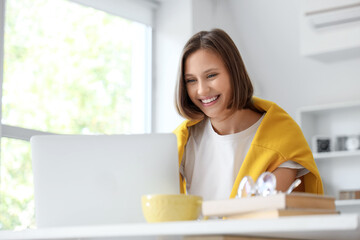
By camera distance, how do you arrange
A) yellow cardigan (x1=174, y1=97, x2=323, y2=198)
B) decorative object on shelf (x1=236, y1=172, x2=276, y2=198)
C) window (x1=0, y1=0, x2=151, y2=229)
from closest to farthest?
decorative object on shelf (x1=236, y1=172, x2=276, y2=198) → yellow cardigan (x1=174, y1=97, x2=323, y2=198) → window (x1=0, y1=0, x2=151, y2=229)

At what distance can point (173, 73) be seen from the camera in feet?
13.9

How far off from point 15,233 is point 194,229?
45cm

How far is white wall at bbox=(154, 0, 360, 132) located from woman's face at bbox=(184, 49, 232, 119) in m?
2.08

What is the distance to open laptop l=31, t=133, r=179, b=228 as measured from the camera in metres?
1.41

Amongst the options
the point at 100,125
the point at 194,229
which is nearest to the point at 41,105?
the point at 100,125

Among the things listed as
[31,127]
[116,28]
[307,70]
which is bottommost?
[31,127]

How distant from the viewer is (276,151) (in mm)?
1863

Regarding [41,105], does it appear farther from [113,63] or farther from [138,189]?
[138,189]

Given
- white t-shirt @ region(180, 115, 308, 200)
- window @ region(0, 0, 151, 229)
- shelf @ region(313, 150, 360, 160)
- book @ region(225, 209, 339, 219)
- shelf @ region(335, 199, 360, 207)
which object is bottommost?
shelf @ region(335, 199, 360, 207)

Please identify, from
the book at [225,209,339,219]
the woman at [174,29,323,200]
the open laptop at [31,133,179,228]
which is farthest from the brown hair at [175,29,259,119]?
the book at [225,209,339,219]

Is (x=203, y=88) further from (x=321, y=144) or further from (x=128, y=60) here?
(x=128, y=60)

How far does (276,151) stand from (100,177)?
67cm

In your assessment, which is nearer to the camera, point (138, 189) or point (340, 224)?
point (340, 224)

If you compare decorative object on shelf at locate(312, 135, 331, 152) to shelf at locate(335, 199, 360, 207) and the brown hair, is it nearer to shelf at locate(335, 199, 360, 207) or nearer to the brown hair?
shelf at locate(335, 199, 360, 207)
